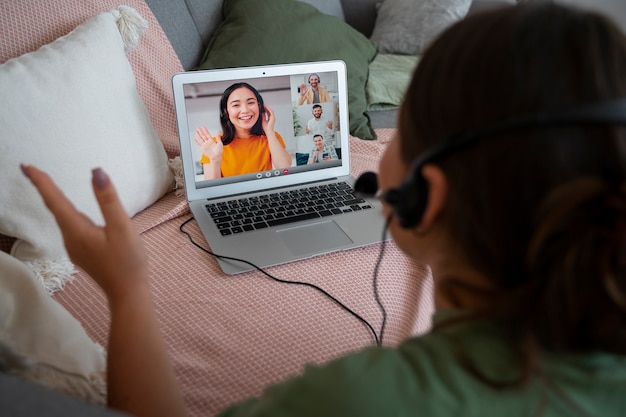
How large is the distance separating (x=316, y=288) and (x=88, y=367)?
0.39 m

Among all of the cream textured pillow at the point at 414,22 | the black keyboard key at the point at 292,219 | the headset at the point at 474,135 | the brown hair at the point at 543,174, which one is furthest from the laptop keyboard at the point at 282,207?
the cream textured pillow at the point at 414,22

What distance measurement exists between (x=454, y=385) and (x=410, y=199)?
174 millimetres

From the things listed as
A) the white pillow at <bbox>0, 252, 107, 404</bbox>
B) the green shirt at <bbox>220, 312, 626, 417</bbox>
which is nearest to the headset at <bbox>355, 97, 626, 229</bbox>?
the green shirt at <bbox>220, 312, 626, 417</bbox>

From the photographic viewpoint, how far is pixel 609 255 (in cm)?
42

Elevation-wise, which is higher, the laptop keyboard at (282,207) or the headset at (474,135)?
the headset at (474,135)

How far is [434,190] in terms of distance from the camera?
20.2 inches

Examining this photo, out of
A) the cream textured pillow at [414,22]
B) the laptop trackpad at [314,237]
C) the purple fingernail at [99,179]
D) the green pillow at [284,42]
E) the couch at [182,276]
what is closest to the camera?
the purple fingernail at [99,179]

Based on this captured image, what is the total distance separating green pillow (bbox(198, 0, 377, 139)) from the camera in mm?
1586

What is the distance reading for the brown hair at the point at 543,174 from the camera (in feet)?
1.40

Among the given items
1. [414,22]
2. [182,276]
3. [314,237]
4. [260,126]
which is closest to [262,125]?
[260,126]

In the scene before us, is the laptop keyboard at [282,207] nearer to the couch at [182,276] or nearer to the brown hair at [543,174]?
the couch at [182,276]

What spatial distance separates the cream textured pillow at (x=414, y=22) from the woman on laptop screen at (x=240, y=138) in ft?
3.76

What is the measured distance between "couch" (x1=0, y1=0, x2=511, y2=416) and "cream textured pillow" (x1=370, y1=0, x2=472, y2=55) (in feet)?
4.03

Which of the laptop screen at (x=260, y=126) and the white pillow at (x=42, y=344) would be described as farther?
the laptop screen at (x=260, y=126)
